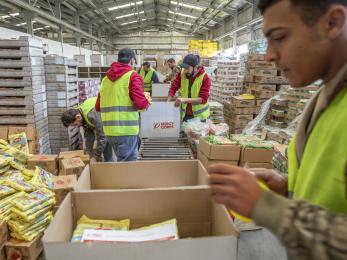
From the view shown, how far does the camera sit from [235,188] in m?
0.65

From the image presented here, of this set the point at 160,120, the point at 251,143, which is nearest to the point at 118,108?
the point at 160,120

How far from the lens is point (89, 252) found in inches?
36.9

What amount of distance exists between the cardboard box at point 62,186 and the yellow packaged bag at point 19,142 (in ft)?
3.47

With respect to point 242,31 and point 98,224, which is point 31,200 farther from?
point 242,31

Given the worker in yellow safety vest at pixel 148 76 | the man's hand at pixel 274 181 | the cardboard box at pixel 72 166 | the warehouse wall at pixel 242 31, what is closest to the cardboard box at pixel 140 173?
the man's hand at pixel 274 181

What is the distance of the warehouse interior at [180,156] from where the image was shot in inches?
25.4

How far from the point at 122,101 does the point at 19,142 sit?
1.69m

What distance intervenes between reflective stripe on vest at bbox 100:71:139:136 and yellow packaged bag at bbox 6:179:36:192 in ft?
3.05

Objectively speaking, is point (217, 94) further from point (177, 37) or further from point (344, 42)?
point (177, 37)

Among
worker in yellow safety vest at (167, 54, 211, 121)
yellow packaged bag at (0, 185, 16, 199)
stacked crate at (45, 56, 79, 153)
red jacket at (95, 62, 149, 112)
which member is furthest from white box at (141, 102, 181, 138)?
stacked crate at (45, 56, 79, 153)

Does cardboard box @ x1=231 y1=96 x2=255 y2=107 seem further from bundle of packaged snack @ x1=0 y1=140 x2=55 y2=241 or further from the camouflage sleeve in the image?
the camouflage sleeve

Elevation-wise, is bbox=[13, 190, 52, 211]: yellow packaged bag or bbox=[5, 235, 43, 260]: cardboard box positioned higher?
bbox=[13, 190, 52, 211]: yellow packaged bag

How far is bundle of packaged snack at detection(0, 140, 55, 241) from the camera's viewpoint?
2441 millimetres

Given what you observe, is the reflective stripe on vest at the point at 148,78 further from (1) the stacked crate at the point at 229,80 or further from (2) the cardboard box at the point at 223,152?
(2) the cardboard box at the point at 223,152
